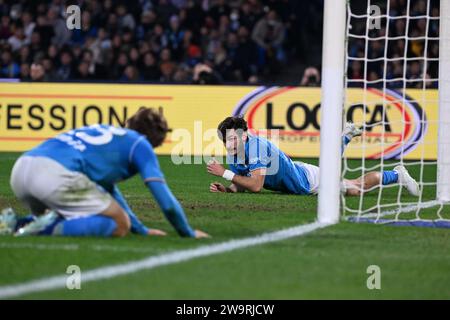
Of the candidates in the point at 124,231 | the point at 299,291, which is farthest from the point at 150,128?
the point at 299,291

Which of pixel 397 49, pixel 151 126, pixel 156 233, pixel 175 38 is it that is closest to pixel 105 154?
pixel 151 126

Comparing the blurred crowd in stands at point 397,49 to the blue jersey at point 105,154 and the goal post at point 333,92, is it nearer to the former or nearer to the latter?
the goal post at point 333,92

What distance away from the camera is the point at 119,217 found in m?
7.40

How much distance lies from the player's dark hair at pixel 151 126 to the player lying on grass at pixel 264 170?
11.0 ft

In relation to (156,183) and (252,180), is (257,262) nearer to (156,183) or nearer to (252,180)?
(156,183)

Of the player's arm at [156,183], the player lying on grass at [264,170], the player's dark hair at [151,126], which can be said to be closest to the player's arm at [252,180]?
the player lying on grass at [264,170]

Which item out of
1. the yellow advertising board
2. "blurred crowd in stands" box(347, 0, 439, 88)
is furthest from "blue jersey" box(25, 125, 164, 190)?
"blurred crowd in stands" box(347, 0, 439, 88)

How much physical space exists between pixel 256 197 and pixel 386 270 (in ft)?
16.5

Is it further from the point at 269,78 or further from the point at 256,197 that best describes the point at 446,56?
the point at 269,78

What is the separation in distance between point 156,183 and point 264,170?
4.18 meters

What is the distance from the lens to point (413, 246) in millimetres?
7578

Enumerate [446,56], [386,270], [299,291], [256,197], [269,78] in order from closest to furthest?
1. [299,291]
2. [386,270]
3. [446,56]
4. [256,197]
5. [269,78]

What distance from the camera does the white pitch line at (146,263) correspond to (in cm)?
570

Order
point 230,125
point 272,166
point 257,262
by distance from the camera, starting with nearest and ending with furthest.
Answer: point 257,262
point 230,125
point 272,166
